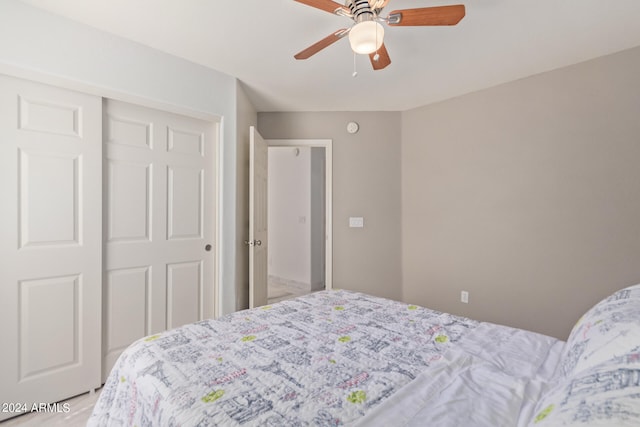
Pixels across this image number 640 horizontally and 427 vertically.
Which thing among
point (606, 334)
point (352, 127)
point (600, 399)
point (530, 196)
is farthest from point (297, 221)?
point (600, 399)

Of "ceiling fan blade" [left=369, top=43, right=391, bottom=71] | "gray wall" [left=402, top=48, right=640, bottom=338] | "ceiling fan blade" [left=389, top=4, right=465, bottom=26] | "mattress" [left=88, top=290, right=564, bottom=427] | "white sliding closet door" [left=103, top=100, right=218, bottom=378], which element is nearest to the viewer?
"mattress" [left=88, top=290, right=564, bottom=427]

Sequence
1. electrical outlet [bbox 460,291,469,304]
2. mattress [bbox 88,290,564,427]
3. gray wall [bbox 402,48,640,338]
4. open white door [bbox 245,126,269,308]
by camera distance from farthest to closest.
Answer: electrical outlet [bbox 460,291,469,304]
open white door [bbox 245,126,269,308]
gray wall [bbox 402,48,640,338]
mattress [bbox 88,290,564,427]

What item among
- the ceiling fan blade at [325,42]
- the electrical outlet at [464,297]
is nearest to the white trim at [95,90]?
the ceiling fan blade at [325,42]

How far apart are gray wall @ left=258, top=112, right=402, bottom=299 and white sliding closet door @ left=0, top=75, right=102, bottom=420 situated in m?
2.25

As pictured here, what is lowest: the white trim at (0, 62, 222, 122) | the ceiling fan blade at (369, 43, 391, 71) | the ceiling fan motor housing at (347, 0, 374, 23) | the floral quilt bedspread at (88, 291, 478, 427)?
the floral quilt bedspread at (88, 291, 478, 427)

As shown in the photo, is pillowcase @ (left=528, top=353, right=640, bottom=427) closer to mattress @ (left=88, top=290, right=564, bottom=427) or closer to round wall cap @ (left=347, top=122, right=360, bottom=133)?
mattress @ (left=88, top=290, right=564, bottom=427)

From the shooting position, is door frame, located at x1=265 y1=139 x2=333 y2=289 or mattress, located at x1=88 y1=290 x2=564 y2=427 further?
door frame, located at x1=265 y1=139 x2=333 y2=289

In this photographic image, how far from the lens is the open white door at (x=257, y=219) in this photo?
2.87 m

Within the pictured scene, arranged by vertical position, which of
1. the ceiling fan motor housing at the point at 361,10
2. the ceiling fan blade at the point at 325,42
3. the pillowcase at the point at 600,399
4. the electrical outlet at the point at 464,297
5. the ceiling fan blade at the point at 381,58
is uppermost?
the ceiling fan motor housing at the point at 361,10

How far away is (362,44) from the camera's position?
1.43 m

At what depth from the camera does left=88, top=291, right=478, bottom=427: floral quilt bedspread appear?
2.89ft

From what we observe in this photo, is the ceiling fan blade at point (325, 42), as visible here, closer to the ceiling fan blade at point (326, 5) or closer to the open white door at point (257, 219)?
the ceiling fan blade at point (326, 5)

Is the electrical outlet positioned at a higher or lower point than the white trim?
lower

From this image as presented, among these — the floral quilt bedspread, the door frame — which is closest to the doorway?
the door frame
